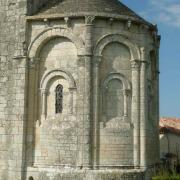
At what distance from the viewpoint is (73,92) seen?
17016 mm

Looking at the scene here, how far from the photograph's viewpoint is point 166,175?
16.4 m

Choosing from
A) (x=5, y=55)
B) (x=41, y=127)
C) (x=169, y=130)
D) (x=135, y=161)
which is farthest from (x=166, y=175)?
(x=169, y=130)

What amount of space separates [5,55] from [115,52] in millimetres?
5045

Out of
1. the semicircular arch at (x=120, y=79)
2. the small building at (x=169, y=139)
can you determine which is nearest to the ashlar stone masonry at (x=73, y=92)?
the semicircular arch at (x=120, y=79)

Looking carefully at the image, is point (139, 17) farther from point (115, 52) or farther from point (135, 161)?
point (135, 161)

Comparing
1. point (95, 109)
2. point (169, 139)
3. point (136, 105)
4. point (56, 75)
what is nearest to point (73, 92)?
point (56, 75)

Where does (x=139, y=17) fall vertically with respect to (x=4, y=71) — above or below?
above

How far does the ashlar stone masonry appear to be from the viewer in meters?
16.7

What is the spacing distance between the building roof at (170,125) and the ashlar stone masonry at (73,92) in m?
10.3

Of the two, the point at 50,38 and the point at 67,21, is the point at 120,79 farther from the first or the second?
the point at 50,38

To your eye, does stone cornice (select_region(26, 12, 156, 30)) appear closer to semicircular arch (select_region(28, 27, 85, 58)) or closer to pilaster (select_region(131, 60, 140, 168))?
semicircular arch (select_region(28, 27, 85, 58))

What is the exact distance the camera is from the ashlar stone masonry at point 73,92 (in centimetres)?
1666

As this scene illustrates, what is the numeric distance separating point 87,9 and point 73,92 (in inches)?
147

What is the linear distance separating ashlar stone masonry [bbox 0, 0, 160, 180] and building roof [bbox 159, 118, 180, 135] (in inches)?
407
